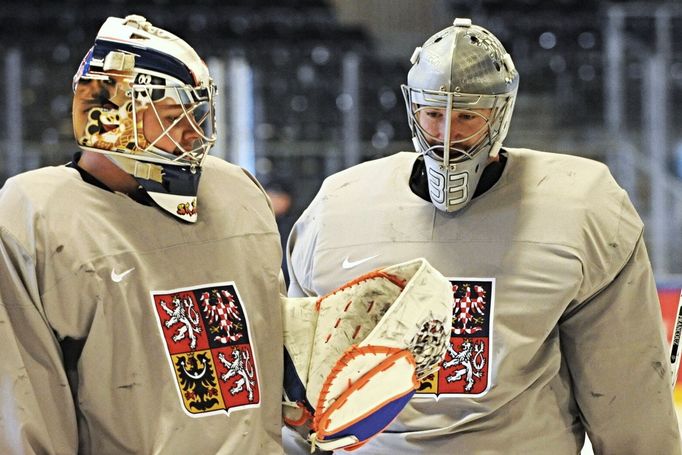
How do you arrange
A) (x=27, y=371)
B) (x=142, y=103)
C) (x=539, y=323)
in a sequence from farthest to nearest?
1. (x=539, y=323)
2. (x=142, y=103)
3. (x=27, y=371)

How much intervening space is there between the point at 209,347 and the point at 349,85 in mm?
4301

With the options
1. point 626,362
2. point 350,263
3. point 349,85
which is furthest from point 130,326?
point 349,85

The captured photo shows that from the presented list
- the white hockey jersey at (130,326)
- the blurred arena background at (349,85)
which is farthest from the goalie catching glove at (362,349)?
the blurred arena background at (349,85)

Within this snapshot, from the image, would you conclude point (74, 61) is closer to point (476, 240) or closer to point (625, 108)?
point (625, 108)

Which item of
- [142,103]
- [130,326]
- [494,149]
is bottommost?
[130,326]

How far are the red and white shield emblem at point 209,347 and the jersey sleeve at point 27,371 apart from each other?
181 millimetres

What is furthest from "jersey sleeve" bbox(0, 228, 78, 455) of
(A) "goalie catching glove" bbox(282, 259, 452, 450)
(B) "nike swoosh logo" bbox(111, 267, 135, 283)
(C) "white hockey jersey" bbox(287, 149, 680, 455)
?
(C) "white hockey jersey" bbox(287, 149, 680, 455)

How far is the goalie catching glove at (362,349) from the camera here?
1687 millimetres

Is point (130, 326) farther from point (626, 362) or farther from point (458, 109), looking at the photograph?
point (626, 362)

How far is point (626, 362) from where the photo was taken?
7.13 feet

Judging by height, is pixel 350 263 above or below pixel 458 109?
below

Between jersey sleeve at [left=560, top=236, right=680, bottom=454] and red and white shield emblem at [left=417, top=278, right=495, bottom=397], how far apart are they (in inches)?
6.6

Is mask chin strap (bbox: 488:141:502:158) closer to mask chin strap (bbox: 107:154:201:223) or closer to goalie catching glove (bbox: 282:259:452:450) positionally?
goalie catching glove (bbox: 282:259:452:450)

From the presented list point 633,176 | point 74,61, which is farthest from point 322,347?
point 74,61
